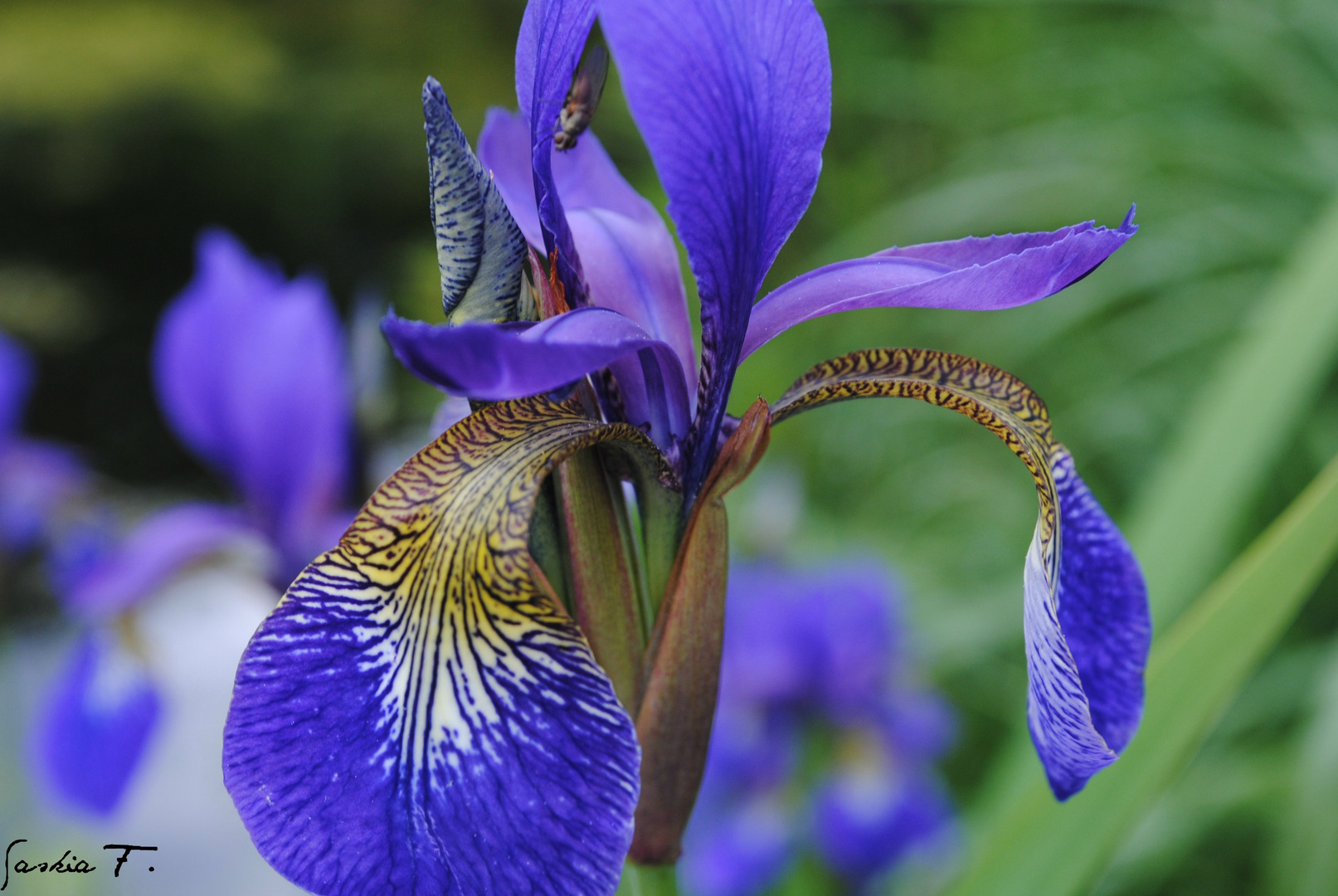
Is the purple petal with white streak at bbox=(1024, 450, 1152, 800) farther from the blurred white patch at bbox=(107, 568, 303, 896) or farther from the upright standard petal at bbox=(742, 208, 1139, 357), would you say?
the blurred white patch at bbox=(107, 568, 303, 896)

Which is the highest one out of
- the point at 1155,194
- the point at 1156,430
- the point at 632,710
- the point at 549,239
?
the point at 549,239

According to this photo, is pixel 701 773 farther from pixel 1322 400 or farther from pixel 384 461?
pixel 1322 400

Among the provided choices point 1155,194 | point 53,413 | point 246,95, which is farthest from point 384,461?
point 246,95

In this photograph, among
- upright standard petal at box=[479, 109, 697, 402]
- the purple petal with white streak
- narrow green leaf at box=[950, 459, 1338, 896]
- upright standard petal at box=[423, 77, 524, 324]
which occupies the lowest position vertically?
narrow green leaf at box=[950, 459, 1338, 896]

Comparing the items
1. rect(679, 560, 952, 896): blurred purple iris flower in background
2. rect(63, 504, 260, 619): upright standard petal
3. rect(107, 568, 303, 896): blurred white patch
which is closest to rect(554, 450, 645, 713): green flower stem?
rect(63, 504, 260, 619): upright standard petal

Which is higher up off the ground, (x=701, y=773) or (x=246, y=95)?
(x=701, y=773)

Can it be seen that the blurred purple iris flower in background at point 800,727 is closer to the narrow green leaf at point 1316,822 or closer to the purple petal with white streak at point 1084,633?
the narrow green leaf at point 1316,822
